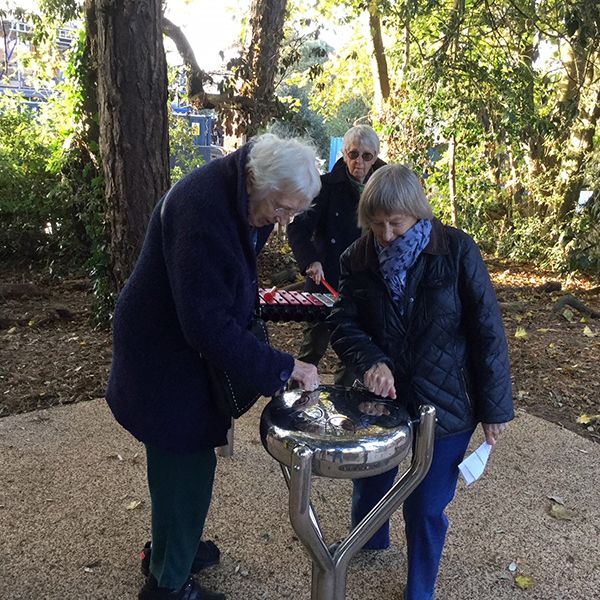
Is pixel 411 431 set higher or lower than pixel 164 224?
lower

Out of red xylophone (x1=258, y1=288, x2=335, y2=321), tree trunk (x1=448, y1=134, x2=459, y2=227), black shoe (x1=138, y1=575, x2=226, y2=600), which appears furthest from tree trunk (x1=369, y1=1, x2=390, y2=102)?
black shoe (x1=138, y1=575, x2=226, y2=600)

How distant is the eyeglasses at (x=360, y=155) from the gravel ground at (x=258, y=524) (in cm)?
181

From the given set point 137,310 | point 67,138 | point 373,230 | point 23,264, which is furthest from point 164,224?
point 23,264

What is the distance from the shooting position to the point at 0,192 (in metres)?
8.11

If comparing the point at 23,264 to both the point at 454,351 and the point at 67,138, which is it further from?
the point at 454,351

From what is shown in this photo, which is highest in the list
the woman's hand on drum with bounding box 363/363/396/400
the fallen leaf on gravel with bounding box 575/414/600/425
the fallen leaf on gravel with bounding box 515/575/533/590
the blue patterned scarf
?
the blue patterned scarf

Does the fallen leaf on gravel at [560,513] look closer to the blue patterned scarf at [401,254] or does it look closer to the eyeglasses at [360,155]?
the blue patterned scarf at [401,254]

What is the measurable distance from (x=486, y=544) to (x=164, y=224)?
2.14 m

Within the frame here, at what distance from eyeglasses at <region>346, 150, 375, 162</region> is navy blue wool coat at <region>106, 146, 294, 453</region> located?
1613 mm

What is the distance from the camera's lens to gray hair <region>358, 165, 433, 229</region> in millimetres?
1984

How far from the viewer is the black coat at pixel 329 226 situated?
3668 mm

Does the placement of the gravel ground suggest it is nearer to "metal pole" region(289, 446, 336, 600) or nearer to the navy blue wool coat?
"metal pole" region(289, 446, 336, 600)

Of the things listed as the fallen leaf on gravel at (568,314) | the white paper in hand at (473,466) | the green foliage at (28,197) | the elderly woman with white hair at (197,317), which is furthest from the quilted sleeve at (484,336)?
the green foliage at (28,197)

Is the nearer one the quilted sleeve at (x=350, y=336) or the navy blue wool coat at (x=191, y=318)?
the navy blue wool coat at (x=191, y=318)
